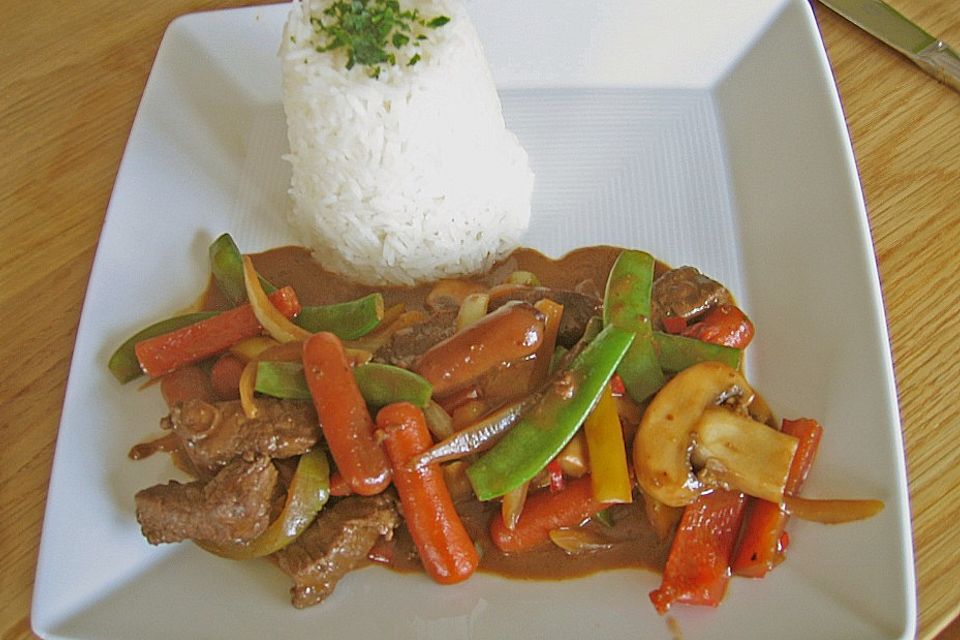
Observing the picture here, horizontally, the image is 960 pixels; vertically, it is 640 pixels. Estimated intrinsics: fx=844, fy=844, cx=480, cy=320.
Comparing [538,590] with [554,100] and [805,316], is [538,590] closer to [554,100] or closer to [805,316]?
[805,316]

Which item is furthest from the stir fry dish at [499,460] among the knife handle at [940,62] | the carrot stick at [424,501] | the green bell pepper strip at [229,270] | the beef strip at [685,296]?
the knife handle at [940,62]

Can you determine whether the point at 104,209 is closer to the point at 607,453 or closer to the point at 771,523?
the point at 607,453


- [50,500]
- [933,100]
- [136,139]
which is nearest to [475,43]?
[136,139]

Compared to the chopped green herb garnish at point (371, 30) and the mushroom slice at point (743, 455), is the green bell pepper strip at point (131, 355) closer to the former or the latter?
the chopped green herb garnish at point (371, 30)

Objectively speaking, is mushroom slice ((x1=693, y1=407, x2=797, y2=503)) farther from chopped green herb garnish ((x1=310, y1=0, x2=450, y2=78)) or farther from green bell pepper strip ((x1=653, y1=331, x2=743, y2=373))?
chopped green herb garnish ((x1=310, y1=0, x2=450, y2=78))

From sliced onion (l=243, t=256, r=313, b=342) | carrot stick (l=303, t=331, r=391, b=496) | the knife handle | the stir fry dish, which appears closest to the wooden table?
the knife handle
